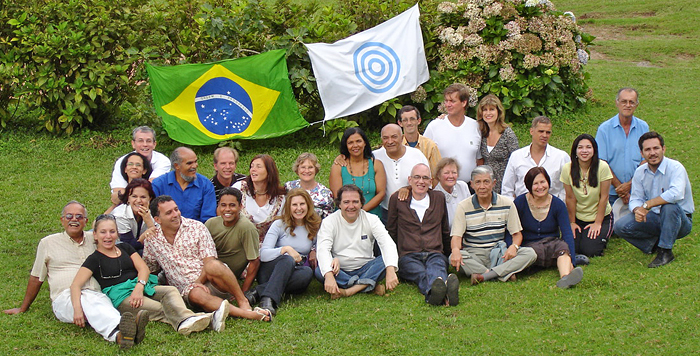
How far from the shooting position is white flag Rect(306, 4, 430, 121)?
10594mm

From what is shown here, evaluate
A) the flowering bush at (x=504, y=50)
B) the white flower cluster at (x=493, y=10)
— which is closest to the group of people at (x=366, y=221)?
the flowering bush at (x=504, y=50)

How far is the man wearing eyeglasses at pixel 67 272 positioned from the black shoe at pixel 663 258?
4553 mm

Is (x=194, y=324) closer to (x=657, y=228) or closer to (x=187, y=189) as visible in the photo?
(x=187, y=189)

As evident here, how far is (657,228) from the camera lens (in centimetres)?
705

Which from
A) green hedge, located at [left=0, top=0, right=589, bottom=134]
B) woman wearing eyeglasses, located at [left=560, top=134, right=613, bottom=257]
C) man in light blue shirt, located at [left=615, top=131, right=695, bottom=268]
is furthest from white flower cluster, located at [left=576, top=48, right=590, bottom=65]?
man in light blue shirt, located at [left=615, top=131, right=695, bottom=268]

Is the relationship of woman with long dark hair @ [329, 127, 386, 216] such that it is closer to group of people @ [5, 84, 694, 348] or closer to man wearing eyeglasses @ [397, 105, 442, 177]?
group of people @ [5, 84, 694, 348]

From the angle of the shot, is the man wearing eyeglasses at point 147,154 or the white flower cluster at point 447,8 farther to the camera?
the white flower cluster at point 447,8

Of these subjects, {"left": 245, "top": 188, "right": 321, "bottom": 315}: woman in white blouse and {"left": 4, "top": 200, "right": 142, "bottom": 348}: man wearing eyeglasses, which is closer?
{"left": 4, "top": 200, "right": 142, "bottom": 348}: man wearing eyeglasses

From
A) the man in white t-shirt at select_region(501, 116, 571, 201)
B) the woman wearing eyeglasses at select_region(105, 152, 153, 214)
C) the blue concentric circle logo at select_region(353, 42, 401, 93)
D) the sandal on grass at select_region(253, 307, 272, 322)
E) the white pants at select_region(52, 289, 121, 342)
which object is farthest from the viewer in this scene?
the blue concentric circle logo at select_region(353, 42, 401, 93)

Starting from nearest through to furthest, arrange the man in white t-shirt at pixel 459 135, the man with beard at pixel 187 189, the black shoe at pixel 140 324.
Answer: the black shoe at pixel 140 324
the man with beard at pixel 187 189
the man in white t-shirt at pixel 459 135

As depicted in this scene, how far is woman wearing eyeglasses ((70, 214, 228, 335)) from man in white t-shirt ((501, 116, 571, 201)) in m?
3.16

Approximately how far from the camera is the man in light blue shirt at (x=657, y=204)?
6.90m

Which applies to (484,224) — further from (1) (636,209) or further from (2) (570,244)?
(1) (636,209)

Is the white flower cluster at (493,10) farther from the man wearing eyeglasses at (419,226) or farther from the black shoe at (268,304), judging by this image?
the black shoe at (268,304)
